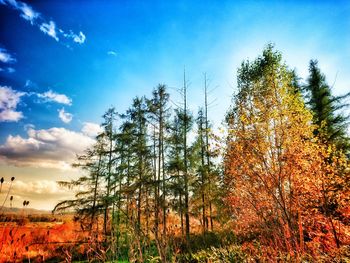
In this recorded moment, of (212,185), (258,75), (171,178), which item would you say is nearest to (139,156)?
(171,178)

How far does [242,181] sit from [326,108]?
13425 mm

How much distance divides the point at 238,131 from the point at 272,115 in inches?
77.8

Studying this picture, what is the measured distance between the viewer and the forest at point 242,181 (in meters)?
7.14

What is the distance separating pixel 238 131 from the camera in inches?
322

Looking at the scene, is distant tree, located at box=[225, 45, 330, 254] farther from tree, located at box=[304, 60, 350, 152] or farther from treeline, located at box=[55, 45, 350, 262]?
tree, located at box=[304, 60, 350, 152]

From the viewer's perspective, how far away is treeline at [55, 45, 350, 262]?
7781 millimetres

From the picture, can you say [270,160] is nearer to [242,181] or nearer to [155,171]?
[242,181]

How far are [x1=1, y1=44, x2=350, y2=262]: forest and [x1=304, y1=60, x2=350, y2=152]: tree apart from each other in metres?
0.07

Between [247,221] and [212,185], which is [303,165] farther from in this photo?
→ [212,185]

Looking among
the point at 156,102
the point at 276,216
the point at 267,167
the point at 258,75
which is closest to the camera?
the point at 276,216

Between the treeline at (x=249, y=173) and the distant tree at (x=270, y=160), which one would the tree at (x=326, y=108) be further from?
the distant tree at (x=270, y=160)

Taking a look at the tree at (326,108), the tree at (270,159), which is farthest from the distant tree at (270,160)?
the tree at (326,108)

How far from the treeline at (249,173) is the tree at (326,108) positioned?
0.07 meters

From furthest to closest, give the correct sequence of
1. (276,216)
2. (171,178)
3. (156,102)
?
(156,102)
(171,178)
(276,216)
